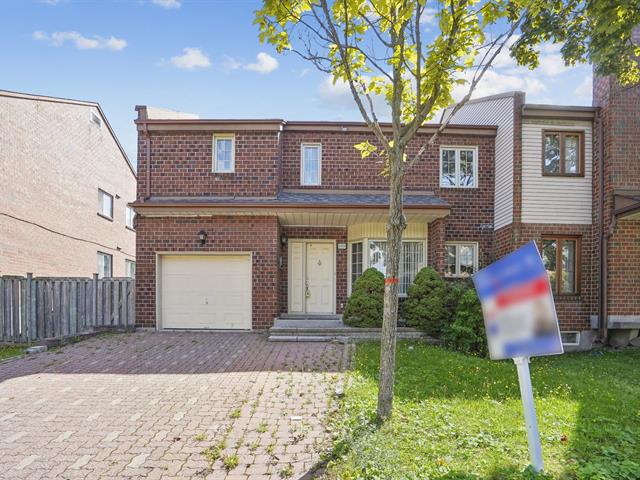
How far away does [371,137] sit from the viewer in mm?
12602

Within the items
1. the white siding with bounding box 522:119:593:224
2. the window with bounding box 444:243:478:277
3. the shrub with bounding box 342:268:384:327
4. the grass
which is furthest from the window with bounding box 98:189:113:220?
the white siding with bounding box 522:119:593:224

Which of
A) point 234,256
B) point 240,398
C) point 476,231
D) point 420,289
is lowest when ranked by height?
point 240,398

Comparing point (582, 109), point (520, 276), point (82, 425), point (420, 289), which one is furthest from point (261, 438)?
point (582, 109)

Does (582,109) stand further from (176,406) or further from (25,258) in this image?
(25,258)

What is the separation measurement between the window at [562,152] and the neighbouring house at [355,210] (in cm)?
3

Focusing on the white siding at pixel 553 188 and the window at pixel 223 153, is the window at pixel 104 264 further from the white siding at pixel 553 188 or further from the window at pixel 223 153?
the white siding at pixel 553 188

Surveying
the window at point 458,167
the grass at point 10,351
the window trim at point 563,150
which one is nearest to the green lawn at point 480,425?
the window trim at point 563,150

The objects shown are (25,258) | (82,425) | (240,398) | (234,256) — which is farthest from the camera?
(25,258)

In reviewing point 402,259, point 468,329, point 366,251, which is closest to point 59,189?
point 366,251

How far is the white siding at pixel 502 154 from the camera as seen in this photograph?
1145 centimetres

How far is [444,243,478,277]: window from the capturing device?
12414mm

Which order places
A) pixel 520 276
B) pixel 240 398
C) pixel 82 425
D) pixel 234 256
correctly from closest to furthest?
pixel 520 276
pixel 82 425
pixel 240 398
pixel 234 256

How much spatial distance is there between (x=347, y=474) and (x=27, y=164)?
50.0 ft

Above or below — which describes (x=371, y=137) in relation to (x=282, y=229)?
above
